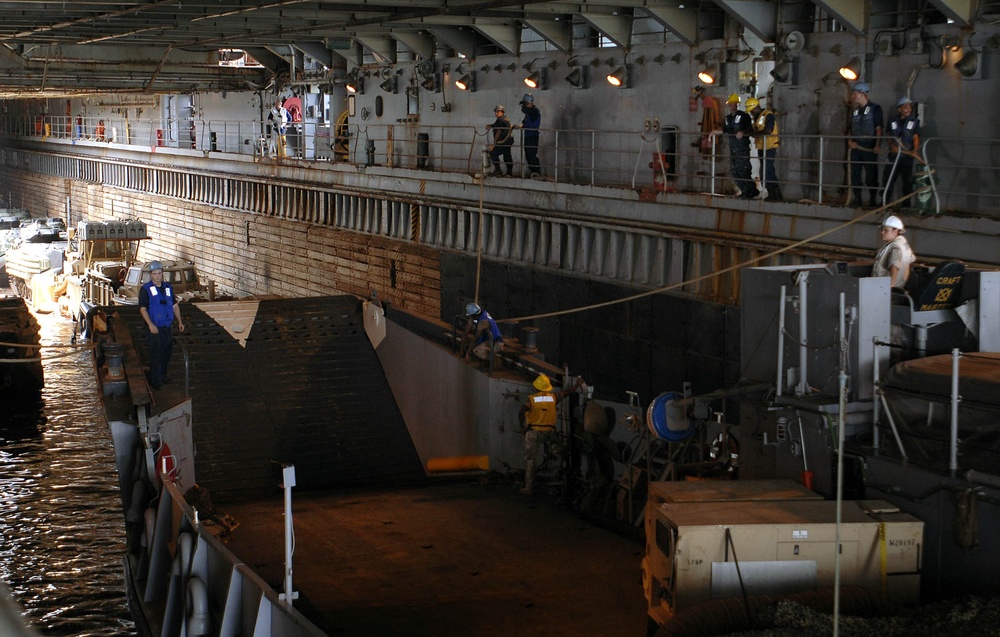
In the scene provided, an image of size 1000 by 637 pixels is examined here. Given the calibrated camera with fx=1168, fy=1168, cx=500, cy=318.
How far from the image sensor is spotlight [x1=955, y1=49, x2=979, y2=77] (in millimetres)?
14758

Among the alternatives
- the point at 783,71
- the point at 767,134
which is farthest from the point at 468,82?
the point at 767,134

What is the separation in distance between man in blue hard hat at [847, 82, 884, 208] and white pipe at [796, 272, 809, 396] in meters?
6.50

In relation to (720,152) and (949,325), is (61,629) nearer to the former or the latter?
(949,325)

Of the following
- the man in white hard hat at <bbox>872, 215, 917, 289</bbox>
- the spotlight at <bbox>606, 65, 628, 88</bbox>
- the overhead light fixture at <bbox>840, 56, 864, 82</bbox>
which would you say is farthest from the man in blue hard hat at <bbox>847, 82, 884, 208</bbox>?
the spotlight at <bbox>606, 65, 628, 88</bbox>

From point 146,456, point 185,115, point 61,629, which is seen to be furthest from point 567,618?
point 185,115

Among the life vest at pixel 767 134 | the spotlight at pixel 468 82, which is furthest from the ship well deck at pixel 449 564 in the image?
the spotlight at pixel 468 82

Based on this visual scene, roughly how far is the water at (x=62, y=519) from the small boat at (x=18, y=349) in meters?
0.38

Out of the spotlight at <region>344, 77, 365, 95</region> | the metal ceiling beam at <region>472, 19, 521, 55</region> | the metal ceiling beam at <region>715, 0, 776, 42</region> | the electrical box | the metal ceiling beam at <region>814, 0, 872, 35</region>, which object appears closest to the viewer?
the electrical box

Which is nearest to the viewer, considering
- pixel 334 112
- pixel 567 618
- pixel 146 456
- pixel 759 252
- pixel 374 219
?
A: pixel 567 618

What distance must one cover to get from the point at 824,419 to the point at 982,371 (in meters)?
1.15

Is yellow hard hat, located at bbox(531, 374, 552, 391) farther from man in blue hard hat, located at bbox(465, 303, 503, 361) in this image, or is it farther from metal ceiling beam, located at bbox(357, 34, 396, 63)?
metal ceiling beam, located at bbox(357, 34, 396, 63)

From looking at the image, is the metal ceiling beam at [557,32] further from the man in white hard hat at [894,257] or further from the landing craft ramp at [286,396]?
the man in white hard hat at [894,257]

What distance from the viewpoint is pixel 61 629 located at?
40.8 feet

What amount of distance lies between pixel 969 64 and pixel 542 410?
7.11 m
